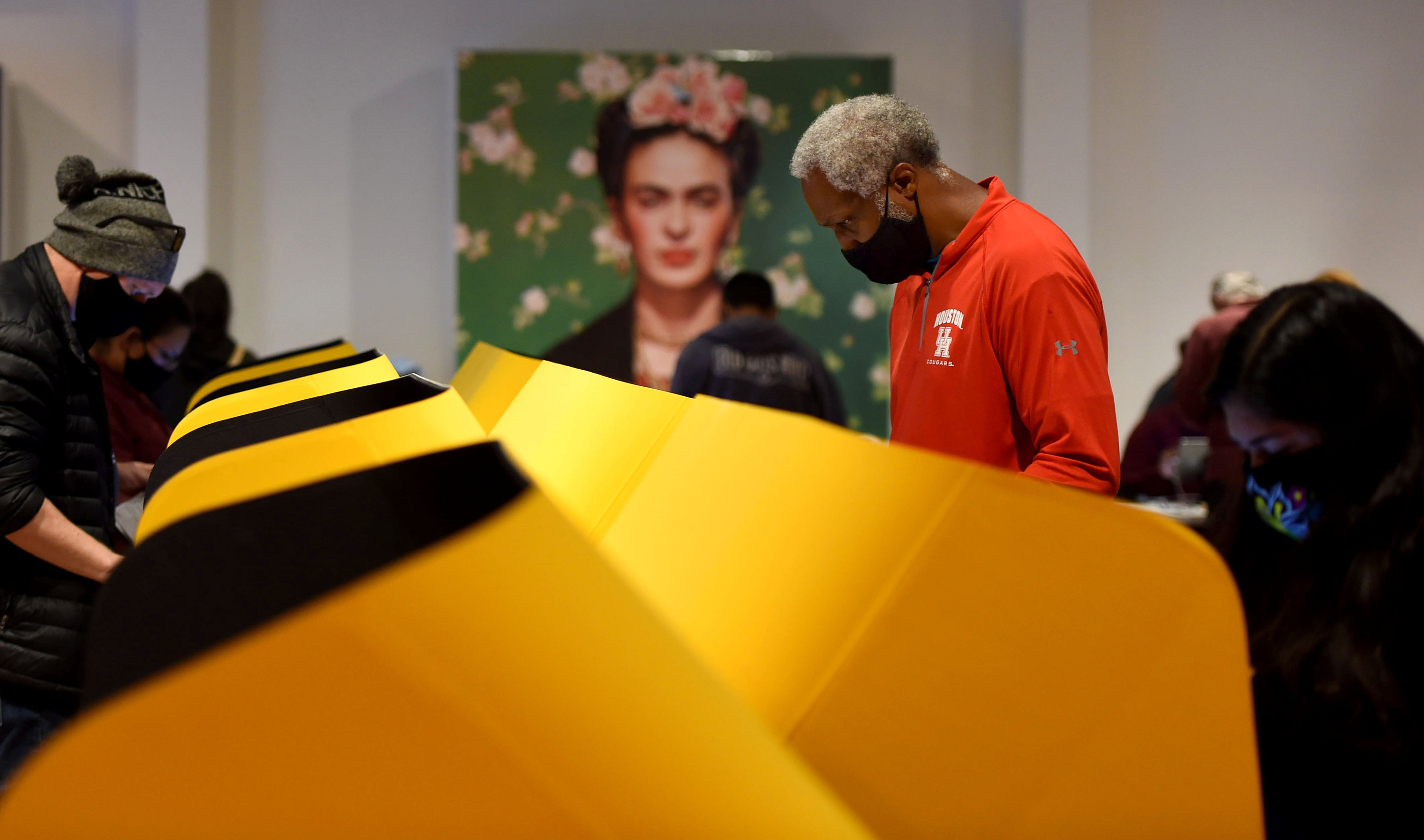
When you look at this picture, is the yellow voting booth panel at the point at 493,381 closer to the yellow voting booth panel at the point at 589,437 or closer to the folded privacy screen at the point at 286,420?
the yellow voting booth panel at the point at 589,437

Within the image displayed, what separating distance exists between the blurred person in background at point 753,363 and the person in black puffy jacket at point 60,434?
1.70 meters

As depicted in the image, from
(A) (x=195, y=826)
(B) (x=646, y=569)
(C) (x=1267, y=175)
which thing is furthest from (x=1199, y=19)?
(A) (x=195, y=826)

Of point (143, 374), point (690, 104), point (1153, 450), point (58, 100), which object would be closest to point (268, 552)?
point (143, 374)

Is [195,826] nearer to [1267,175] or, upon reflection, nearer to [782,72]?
[782,72]

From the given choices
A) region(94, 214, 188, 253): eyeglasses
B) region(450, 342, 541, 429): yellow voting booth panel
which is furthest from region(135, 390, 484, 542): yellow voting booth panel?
region(94, 214, 188, 253): eyeglasses

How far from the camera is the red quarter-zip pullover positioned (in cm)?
137

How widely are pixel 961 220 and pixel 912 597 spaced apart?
1149mm

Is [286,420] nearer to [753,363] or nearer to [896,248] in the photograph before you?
[896,248]

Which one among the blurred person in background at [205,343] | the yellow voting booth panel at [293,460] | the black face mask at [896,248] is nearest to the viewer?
the yellow voting booth panel at [293,460]

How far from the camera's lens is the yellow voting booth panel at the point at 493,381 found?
5.24 feet

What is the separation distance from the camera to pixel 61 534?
1530mm

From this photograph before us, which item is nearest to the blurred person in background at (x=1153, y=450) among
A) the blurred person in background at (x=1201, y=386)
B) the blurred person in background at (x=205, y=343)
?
the blurred person in background at (x=1201, y=386)

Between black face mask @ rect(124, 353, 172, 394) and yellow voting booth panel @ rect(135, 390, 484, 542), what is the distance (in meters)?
1.69

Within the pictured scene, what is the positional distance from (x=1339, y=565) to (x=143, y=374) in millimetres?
2374
